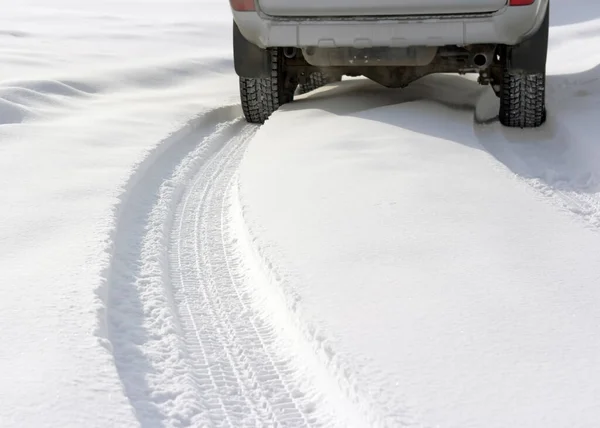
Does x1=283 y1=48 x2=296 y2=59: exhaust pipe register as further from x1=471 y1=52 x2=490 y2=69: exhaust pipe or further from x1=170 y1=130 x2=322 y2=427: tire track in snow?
x1=170 y1=130 x2=322 y2=427: tire track in snow

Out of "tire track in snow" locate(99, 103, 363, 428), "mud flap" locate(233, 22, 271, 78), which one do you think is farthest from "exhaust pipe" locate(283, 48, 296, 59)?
"tire track in snow" locate(99, 103, 363, 428)

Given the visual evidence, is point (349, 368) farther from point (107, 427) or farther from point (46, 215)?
point (46, 215)

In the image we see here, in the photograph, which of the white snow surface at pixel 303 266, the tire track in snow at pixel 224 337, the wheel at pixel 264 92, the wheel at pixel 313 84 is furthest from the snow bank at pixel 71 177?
the wheel at pixel 313 84

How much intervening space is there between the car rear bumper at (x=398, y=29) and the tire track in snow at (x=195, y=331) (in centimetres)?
112

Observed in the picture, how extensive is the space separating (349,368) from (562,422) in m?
0.51

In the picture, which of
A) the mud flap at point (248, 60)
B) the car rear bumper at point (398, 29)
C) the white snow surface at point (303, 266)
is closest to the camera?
the white snow surface at point (303, 266)

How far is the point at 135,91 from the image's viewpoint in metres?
6.17

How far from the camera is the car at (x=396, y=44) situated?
13.6 ft

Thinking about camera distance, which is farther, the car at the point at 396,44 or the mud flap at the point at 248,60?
the mud flap at the point at 248,60

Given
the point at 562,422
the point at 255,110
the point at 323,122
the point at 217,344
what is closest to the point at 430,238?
the point at 217,344

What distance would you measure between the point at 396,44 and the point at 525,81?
2.61 feet

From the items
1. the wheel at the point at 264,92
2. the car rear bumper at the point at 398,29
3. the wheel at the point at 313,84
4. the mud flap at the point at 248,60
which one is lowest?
the wheel at the point at 313,84

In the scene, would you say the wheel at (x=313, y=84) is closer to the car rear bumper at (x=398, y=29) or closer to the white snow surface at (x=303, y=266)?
the white snow surface at (x=303, y=266)

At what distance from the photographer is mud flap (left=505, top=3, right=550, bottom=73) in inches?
175
